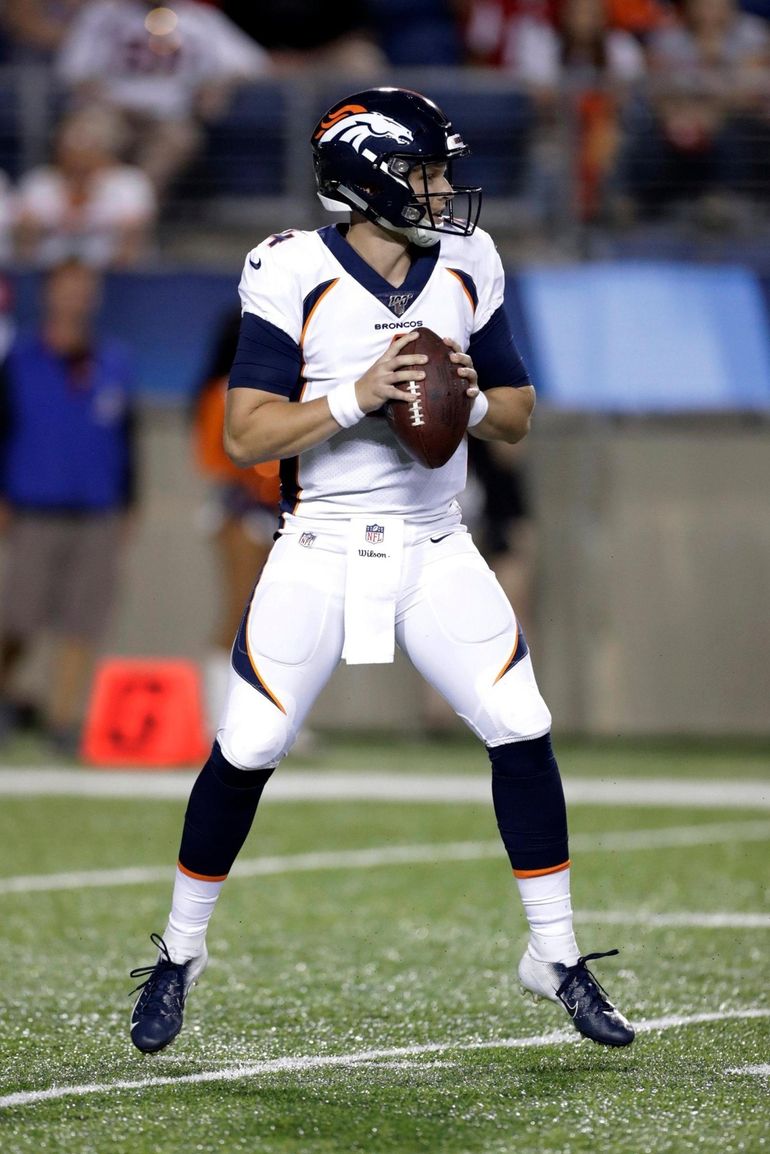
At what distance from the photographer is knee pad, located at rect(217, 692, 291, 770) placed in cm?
397

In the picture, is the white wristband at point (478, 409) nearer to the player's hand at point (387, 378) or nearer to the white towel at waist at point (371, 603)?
the player's hand at point (387, 378)

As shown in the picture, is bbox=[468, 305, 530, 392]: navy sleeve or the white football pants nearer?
the white football pants

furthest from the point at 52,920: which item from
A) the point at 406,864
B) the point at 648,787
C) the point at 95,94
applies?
the point at 95,94

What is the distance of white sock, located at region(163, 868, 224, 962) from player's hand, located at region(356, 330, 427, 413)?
3.55 feet

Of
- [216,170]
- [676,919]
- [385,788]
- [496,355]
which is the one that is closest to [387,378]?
[496,355]

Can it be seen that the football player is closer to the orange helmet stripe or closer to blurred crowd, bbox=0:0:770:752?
the orange helmet stripe

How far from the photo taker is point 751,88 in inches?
425

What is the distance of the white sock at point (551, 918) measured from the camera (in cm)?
405

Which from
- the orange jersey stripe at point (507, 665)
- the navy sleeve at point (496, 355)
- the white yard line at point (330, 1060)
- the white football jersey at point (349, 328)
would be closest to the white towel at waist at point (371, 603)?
the white football jersey at point (349, 328)

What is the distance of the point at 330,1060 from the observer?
3.97m

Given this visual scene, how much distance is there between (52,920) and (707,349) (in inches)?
239

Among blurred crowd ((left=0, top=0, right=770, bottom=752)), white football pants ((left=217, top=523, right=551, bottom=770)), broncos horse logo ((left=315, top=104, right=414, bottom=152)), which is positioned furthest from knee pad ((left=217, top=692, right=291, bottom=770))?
blurred crowd ((left=0, top=0, right=770, bottom=752))

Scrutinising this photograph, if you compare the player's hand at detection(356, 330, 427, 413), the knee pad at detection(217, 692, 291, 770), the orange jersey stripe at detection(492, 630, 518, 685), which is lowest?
the knee pad at detection(217, 692, 291, 770)

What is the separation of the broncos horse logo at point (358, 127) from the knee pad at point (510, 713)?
118 centimetres
